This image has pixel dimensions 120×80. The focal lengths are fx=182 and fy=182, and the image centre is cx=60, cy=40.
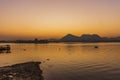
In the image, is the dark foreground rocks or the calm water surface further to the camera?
the calm water surface

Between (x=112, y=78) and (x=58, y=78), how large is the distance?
10.6m

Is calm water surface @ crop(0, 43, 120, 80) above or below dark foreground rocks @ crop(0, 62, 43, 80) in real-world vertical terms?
below

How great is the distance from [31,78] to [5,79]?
4499 mm

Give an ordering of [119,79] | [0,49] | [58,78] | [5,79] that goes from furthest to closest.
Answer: [0,49], [58,78], [119,79], [5,79]

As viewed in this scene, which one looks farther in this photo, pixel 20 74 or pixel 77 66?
pixel 77 66

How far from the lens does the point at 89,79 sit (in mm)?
35062

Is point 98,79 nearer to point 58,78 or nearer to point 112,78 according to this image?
point 112,78

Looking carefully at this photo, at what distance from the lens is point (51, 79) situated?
3591 centimetres

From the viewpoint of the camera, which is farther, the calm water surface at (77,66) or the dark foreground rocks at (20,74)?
the calm water surface at (77,66)

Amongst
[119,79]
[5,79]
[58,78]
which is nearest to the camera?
[5,79]

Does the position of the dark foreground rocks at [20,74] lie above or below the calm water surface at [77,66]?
above

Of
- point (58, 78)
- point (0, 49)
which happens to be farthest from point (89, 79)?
point (0, 49)

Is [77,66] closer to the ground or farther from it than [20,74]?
closer to the ground

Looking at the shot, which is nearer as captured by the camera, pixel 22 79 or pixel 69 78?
pixel 22 79
